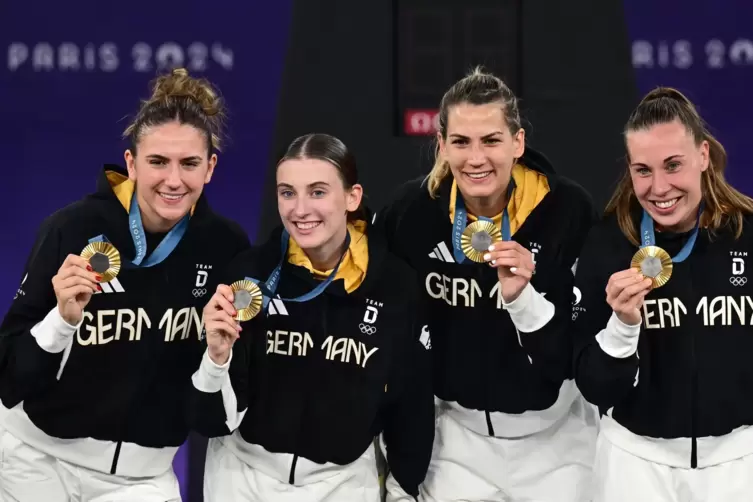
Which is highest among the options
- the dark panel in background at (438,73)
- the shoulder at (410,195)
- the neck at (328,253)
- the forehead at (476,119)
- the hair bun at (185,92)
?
the dark panel in background at (438,73)

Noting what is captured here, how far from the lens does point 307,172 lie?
311 centimetres

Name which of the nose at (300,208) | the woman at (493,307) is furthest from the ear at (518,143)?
the nose at (300,208)

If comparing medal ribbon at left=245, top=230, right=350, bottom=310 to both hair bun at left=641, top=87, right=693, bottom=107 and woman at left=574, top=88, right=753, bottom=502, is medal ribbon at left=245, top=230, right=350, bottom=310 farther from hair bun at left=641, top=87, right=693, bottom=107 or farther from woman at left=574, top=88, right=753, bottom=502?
hair bun at left=641, top=87, right=693, bottom=107

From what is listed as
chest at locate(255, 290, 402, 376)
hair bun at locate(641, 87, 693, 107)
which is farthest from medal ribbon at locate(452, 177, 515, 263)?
hair bun at locate(641, 87, 693, 107)

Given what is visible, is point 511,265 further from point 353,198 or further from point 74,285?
point 74,285

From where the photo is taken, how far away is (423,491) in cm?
342

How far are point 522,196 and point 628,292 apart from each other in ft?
2.16

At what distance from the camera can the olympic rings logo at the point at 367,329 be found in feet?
10.4

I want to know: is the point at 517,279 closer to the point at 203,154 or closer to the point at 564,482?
the point at 564,482

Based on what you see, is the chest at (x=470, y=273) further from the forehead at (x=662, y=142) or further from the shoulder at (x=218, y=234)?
the shoulder at (x=218, y=234)

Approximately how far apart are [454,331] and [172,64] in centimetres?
253

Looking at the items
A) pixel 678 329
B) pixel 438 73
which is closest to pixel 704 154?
pixel 678 329

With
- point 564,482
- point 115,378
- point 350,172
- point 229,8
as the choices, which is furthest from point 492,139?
point 229,8

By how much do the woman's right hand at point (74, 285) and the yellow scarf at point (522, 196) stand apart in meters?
1.11
